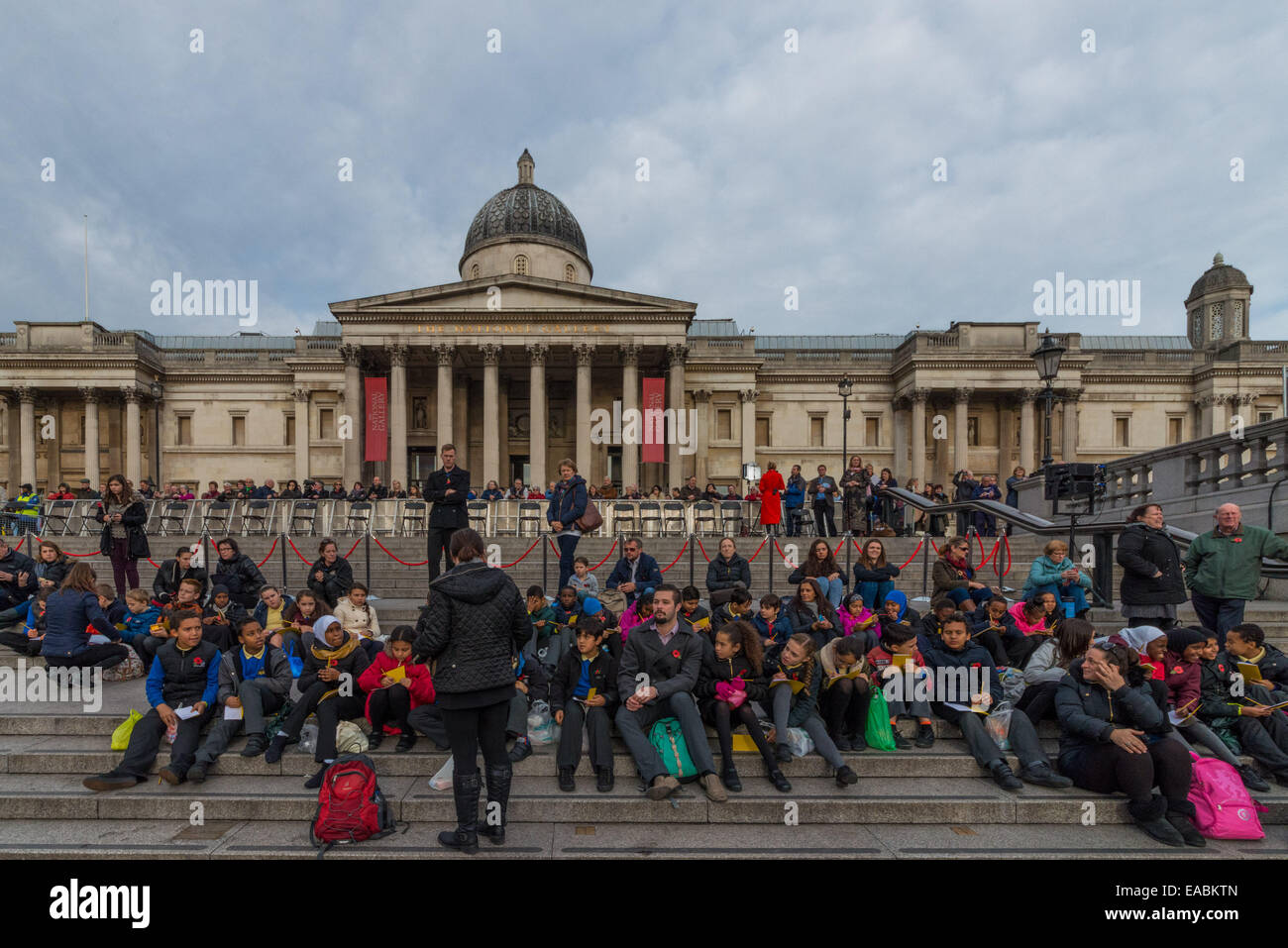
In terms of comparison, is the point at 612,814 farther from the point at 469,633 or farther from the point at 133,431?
the point at 133,431

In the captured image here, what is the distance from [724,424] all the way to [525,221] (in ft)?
51.7

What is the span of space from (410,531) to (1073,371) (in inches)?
1361

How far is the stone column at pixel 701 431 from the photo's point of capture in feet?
111

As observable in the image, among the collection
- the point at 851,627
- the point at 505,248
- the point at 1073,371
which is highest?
the point at 505,248

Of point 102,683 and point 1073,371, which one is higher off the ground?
point 1073,371

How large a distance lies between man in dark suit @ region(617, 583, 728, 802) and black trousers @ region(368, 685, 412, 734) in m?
1.87

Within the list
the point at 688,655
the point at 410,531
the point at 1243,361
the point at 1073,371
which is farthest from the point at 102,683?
the point at 1243,361

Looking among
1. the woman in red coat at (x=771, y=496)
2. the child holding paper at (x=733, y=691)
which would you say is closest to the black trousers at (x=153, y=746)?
the child holding paper at (x=733, y=691)

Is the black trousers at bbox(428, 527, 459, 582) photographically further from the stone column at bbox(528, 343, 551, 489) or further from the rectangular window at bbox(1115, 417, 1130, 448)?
the rectangular window at bbox(1115, 417, 1130, 448)

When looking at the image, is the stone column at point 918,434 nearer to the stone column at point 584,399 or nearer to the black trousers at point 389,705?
the stone column at point 584,399

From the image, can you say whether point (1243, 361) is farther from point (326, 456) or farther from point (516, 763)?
point (326, 456)

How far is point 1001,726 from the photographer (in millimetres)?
5480

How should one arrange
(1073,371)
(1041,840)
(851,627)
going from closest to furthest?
(1041,840) < (851,627) < (1073,371)

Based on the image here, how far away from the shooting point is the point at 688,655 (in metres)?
5.35
